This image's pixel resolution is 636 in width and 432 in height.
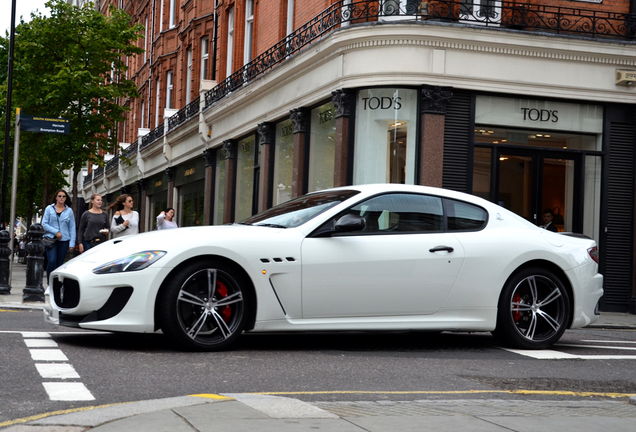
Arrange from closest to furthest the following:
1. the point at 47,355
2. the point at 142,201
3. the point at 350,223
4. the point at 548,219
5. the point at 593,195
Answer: the point at 47,355
the point at 350,223
the point at 548,219
the point at 593,195
the point at 142,201

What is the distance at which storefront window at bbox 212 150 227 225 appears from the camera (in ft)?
81.6

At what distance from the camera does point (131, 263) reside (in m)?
6.73

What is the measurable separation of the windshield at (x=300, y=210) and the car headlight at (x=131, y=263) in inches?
45.8

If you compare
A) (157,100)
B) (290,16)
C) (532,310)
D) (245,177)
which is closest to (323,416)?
(532,310)

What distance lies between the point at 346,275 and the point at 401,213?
0.82 metres

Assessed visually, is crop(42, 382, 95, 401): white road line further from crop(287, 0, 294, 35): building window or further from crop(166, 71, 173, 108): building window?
crop(166, 71, 173, 108): building window

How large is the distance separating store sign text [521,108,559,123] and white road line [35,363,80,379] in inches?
475

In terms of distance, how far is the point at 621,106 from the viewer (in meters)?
16.6

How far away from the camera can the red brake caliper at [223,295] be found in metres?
6.92

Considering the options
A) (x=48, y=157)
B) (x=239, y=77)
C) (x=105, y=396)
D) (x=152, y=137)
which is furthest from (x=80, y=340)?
(x=152, y=137)

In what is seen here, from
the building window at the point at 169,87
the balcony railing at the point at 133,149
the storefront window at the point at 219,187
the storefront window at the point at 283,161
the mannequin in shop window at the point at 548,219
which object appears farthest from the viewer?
the balcony railing at the point at 133,149

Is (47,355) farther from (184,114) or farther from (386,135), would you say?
(184,114)

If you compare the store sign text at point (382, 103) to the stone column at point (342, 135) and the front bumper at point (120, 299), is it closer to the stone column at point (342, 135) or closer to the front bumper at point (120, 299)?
the stone column at point (342, 135)

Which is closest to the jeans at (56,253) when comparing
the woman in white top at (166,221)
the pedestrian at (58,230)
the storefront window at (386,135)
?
the pedestrian at (58,230)
